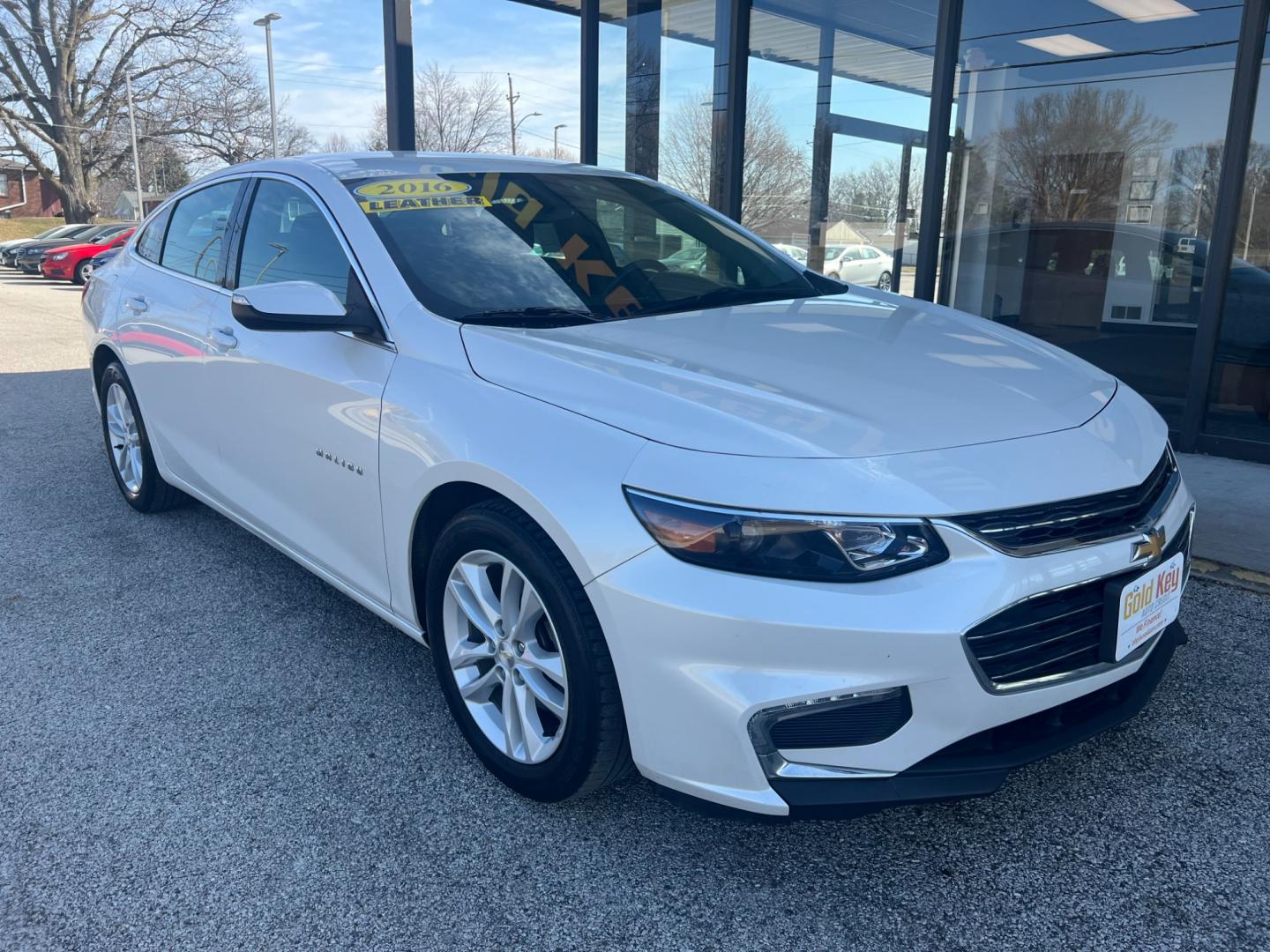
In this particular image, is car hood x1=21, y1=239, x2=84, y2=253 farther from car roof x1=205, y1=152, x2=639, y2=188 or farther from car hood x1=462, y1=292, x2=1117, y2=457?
car hood x1=462, y1=292, x2=1117, y2=457

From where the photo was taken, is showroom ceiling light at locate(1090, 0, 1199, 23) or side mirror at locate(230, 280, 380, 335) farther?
showroom ceiling light at locate(1090, 0, 1199, 23)

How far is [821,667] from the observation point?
6.35 ft

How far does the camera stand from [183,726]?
9.58 ft

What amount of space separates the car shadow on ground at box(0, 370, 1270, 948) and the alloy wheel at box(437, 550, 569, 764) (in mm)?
205

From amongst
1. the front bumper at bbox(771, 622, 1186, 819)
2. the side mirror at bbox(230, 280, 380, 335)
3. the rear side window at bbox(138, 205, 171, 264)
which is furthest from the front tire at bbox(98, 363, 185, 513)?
the front bumper at bbox(771, 622, 1186, 819)

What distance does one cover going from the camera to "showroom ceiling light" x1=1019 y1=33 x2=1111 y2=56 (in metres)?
6.96

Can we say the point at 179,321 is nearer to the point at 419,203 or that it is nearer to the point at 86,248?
the point at 419,203

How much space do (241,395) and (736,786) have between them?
91.6 inches

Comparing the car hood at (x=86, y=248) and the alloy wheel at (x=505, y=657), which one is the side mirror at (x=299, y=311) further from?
the car hood at (x=86, y=248)

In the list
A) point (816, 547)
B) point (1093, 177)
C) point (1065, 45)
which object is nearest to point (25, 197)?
point (1065, 45)

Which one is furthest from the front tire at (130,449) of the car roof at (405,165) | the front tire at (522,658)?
the front tire at (522,658)

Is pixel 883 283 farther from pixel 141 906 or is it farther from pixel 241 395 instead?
pixel 141 906

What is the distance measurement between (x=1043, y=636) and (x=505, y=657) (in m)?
1.25

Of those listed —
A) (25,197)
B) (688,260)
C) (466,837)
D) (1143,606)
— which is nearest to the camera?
(1143,606)
